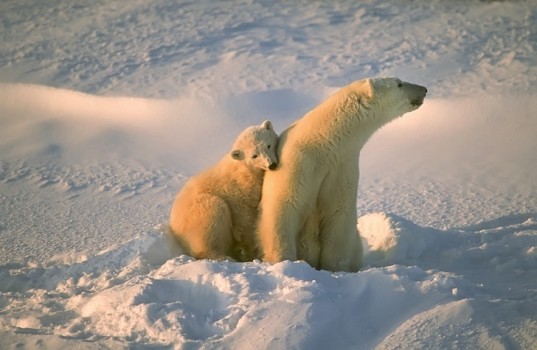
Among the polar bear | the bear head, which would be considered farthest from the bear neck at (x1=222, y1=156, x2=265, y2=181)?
the bear head

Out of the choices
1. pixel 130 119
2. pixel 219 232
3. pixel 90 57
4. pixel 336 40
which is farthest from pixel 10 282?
pixel 336 40

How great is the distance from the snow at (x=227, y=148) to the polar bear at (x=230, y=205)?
0.31m

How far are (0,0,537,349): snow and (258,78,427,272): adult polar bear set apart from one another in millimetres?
564

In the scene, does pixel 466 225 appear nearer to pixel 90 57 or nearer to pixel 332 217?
pixel 332 217

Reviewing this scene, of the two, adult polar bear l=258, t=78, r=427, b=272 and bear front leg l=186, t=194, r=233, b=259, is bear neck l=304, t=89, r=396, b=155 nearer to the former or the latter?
adult polar bear l=258, t=78, r=427, b=272

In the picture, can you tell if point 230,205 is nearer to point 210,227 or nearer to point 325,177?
point 210,227

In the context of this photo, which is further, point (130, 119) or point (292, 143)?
point (130, 119)

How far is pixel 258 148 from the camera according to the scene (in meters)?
5.15

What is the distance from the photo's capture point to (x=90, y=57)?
1255 centimetres

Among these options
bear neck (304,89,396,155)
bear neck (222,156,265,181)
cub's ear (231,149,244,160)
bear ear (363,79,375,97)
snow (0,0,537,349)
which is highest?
bear ear (363,79,375,97)

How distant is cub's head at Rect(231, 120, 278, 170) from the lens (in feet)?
16.7

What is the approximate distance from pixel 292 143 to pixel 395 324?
1648 mm

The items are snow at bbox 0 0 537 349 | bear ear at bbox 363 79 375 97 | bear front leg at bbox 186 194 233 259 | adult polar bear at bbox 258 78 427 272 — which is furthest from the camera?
bear front leg at bbox 186 194 233 259

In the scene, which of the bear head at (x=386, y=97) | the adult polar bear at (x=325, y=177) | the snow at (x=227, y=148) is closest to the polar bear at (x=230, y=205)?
the adult polar bear at (x=325, y=177)
